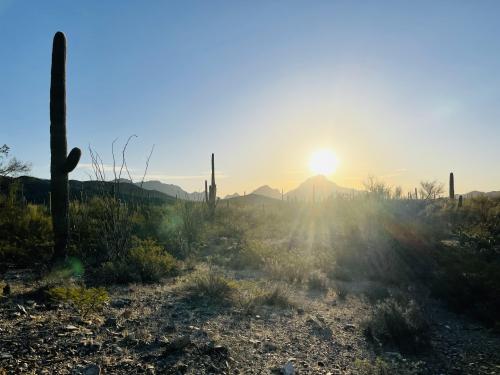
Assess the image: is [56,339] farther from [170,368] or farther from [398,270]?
[398,270]

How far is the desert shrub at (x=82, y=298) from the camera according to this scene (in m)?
5.61

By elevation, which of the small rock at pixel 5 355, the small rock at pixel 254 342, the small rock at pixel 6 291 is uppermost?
the small rock at pixel 6 291

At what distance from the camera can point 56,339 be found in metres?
4.54

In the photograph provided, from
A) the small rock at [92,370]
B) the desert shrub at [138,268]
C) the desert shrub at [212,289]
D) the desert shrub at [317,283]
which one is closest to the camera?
the small rock at [92,370]

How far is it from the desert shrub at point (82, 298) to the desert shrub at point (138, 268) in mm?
2261

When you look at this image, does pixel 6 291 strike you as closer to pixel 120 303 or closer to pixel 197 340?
pixel 120 303

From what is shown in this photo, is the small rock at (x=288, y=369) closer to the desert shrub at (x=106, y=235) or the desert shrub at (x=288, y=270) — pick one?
the desert shrub at (x=288, y=270)

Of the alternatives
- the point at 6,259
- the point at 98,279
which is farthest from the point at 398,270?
the point at 6,259

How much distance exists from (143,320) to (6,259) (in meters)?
5.29

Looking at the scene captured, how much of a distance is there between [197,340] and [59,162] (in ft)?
18.5

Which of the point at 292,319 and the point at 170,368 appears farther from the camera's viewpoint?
the point at 292,319

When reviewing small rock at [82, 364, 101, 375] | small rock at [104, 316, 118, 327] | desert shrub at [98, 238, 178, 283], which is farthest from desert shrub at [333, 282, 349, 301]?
small rock at [82, 364, 101, 375]

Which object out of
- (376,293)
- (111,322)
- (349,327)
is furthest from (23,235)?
(376,293)

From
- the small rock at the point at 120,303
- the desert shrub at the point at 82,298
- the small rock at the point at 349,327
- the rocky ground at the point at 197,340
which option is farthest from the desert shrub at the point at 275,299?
the desert shrub at the point at 82,298
